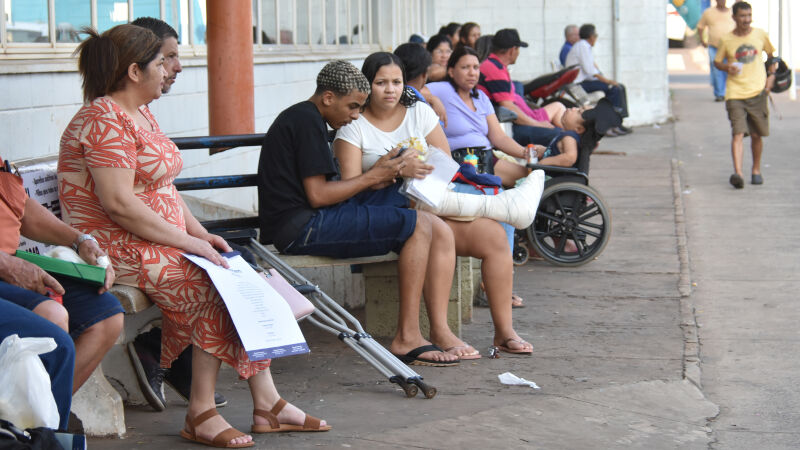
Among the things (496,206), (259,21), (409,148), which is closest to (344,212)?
(409,148)

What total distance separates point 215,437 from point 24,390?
42.7 inches

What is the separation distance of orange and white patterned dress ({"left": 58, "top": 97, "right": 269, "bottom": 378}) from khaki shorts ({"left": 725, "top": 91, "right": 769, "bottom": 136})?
8.83 metres

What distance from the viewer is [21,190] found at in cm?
386

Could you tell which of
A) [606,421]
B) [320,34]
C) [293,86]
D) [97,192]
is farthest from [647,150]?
[97,192]

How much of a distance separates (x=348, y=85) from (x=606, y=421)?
1943 millimetres

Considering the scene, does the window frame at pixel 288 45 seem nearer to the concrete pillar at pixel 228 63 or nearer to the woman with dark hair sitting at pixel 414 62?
the concrete pillar at pixel 228 63

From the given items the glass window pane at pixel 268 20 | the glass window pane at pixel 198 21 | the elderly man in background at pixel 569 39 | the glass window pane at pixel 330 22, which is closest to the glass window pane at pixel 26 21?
the glass window pane at pixel 198 21

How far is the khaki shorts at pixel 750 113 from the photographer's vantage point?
464 inches

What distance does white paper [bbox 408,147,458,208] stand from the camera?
552 cm

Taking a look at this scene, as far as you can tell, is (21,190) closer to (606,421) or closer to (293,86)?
(606,421)

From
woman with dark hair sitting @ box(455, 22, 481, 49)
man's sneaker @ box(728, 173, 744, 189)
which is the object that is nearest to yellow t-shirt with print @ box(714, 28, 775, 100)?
man's sneaker @ box(728, 173, 744, 189)

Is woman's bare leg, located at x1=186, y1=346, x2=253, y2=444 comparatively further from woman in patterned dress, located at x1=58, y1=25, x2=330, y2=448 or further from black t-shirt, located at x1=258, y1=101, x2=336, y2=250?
black t-shirt, located at x1=258, y1=101, x2=336, y2=250

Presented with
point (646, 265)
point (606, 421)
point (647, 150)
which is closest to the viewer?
point (606, 421)

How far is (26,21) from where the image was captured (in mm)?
6191
